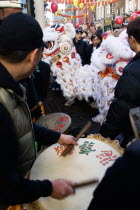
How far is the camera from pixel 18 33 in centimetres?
112

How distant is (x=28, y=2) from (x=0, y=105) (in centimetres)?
536

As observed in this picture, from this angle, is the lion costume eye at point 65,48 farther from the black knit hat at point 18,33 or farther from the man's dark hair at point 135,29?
the black knit hat at point 18,33

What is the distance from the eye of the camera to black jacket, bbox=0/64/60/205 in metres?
1.03

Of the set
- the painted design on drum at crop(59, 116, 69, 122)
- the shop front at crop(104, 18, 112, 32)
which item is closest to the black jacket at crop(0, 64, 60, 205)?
the painted design on drum at crop(59, 116, 69, 122)

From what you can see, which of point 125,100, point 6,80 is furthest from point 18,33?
point 125,100

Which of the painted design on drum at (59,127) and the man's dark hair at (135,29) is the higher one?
the man's dark hair at (135,29)

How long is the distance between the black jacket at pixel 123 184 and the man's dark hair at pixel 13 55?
701 millimetres

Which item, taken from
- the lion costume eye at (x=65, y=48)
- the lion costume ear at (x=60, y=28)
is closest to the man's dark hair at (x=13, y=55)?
the lion costume eye at (x=65, y=48)

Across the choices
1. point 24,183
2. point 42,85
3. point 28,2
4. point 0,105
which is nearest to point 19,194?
point 24,183

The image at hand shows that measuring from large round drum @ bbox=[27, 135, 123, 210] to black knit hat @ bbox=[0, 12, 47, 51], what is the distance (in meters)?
0.73

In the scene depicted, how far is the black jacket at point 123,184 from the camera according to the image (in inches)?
26.8

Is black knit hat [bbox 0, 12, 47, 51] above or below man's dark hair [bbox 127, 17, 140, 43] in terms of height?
above

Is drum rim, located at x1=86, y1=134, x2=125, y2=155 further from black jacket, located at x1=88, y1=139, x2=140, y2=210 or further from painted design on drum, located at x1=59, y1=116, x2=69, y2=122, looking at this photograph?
black jacket, located at x1=88, y1=139, x2=140, y2=210

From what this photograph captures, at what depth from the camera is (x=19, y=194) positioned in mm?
1081
